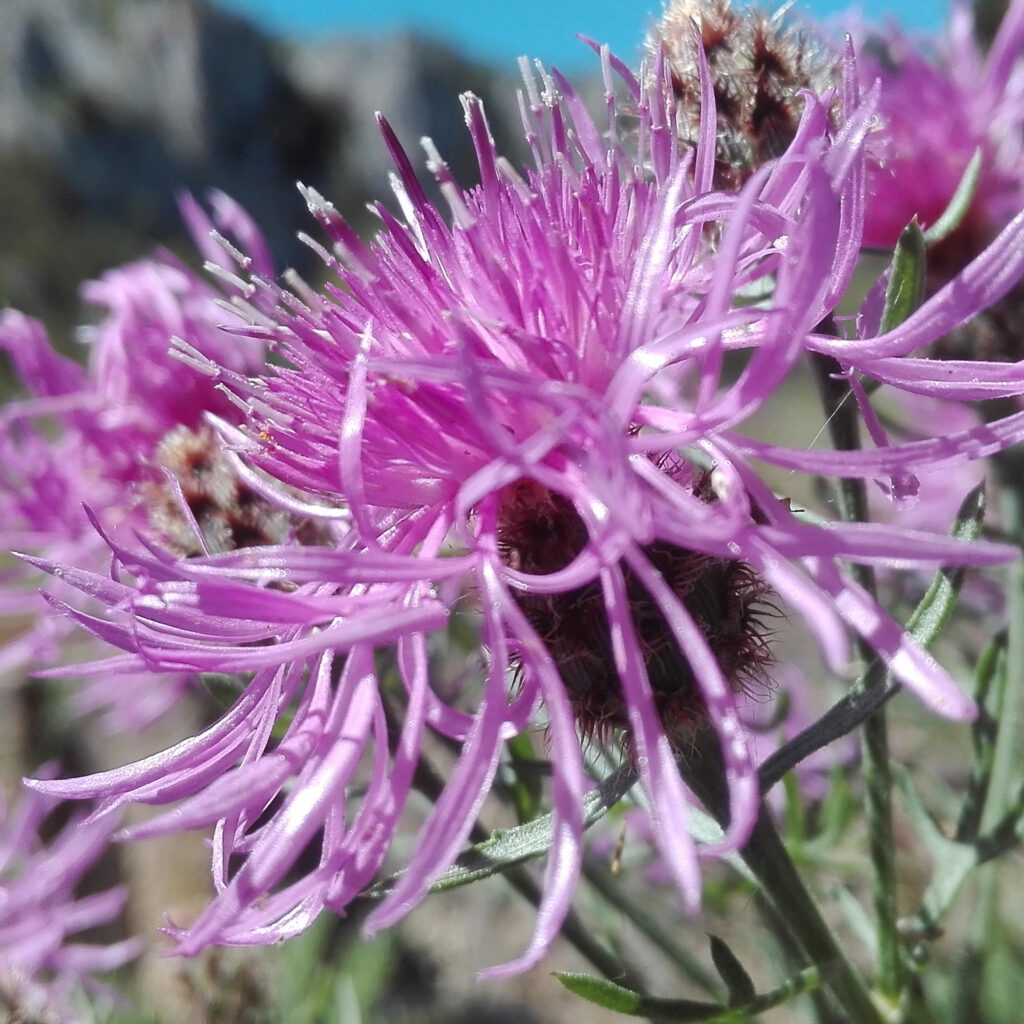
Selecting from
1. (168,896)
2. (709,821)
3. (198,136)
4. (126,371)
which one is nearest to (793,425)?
(168,896)

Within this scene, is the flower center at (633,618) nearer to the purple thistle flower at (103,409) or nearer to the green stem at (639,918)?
the green stem at (639,918)

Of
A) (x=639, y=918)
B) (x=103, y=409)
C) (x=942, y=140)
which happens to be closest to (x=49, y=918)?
(x=103, y=409)

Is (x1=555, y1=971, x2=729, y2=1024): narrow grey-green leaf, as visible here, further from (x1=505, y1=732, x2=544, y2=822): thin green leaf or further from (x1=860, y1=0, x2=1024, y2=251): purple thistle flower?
(x1=860, y1=0, x2=1024, y2=251): purple thistle flower

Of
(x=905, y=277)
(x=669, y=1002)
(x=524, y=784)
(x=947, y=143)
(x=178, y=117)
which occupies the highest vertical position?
(x=178, y=117)

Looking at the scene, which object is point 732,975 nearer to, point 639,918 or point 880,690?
point 880,690

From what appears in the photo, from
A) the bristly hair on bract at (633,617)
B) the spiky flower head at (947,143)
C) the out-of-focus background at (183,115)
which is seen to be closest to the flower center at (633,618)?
the bristly hair on bract at (633,617)
